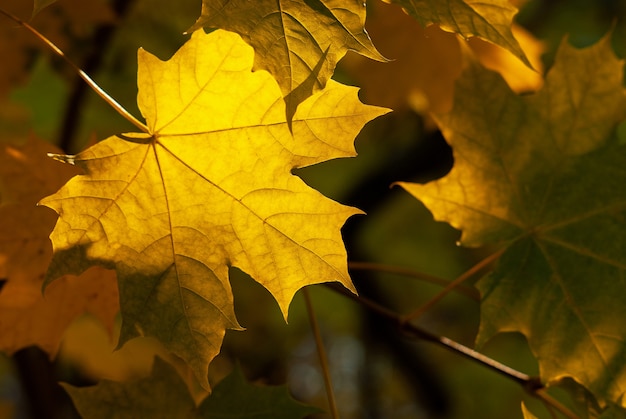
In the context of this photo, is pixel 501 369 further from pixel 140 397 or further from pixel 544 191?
pixel 140 397

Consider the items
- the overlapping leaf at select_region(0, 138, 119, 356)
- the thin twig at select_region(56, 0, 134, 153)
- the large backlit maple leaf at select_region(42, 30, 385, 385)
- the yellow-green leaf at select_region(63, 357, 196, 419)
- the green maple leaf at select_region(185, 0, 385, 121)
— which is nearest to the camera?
the green maple leaf at select_region(185, 0, 385, 121)

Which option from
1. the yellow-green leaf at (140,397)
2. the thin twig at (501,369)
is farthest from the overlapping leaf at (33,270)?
the thin twig at (501,369)

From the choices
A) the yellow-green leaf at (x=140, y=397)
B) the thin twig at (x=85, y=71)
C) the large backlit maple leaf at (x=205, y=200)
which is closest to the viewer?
the large backlit maple leaf at (x=205, y=200)

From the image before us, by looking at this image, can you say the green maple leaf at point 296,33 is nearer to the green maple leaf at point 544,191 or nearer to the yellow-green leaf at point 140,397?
the green maple leaf at point 544,191

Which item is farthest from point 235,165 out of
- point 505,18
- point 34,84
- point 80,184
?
point 34,84

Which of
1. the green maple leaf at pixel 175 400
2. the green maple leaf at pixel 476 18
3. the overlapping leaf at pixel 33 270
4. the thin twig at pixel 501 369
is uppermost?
the green maple leaf at pixel 476 18

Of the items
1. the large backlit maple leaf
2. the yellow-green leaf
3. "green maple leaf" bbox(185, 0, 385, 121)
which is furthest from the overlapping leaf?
"green maple leaf" bbox(185, 0, 385, 121)

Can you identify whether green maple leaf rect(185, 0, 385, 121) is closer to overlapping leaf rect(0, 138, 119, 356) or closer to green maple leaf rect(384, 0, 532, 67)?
green maple leaf rect(384, 0, 532, 67)

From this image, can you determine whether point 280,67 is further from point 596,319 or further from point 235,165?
point 596,319
